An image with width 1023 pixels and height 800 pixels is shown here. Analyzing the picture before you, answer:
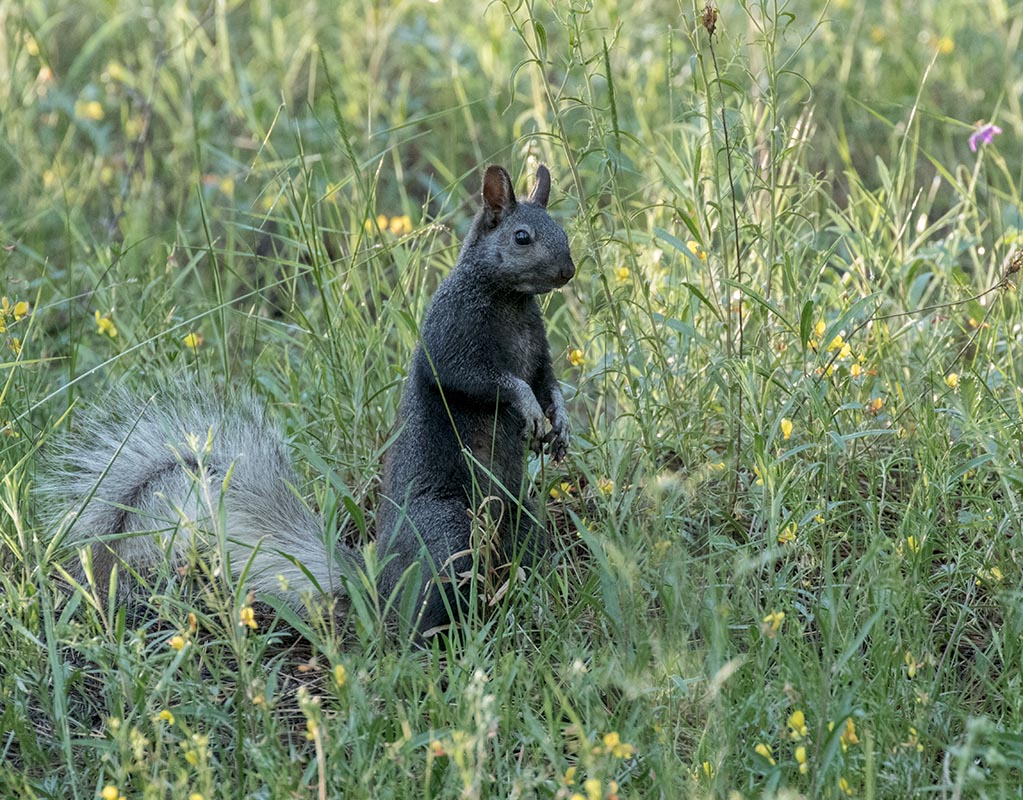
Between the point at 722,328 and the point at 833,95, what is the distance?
263 cm

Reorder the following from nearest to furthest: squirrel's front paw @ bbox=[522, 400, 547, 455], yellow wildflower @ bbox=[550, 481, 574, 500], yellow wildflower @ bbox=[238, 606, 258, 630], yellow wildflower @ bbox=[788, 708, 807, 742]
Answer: yellow wildflower @ bbox=[788, 708, 807, 742], yellow wildflower @ bbox=[238, 606, 258, 630], squirrel's front paw @ bbox=[522, 400, 547, 455], yellow wildflower @ bbox=[550, 481, 574, 500]

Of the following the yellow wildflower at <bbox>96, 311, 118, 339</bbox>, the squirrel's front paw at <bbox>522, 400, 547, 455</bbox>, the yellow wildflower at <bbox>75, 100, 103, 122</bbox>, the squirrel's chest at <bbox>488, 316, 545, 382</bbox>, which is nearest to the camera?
the squirrel's front paw at <bbox>522, 400, 547, 455</bbox>

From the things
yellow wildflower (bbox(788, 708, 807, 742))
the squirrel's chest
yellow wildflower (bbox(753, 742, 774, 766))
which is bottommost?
yellow wildflower (bbox(753, 742, 774, 766))

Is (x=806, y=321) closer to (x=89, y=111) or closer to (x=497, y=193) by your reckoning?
(x=497, y=193)

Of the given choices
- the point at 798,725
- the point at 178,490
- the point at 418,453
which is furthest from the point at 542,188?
the point at 798,725

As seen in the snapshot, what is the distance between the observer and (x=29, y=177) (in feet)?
16.8

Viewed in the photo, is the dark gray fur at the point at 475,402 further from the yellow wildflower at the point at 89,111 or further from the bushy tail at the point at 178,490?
the yellow wildflower at the point at 89,111

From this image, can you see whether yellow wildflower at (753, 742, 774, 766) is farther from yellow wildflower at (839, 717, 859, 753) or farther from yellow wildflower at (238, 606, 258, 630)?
yellow wildflower at (238, 606, 258, 630)

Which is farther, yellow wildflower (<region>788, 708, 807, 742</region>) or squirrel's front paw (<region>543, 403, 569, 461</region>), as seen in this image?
squirrel's front paw (<region>543, 403, 569, 461</region>)

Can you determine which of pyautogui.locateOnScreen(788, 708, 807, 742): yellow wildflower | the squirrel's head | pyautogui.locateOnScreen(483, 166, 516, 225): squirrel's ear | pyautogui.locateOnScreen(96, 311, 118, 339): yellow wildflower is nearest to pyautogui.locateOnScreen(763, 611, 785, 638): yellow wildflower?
pyautogui.locateOnScreen(788, 708, 807, 742): yellow wildflower

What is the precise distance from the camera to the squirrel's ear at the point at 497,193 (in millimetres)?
3215

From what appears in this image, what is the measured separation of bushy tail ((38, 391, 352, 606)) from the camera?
3.16 metres

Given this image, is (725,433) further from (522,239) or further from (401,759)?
(401,759)

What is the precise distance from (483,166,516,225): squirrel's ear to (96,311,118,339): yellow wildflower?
129cm
